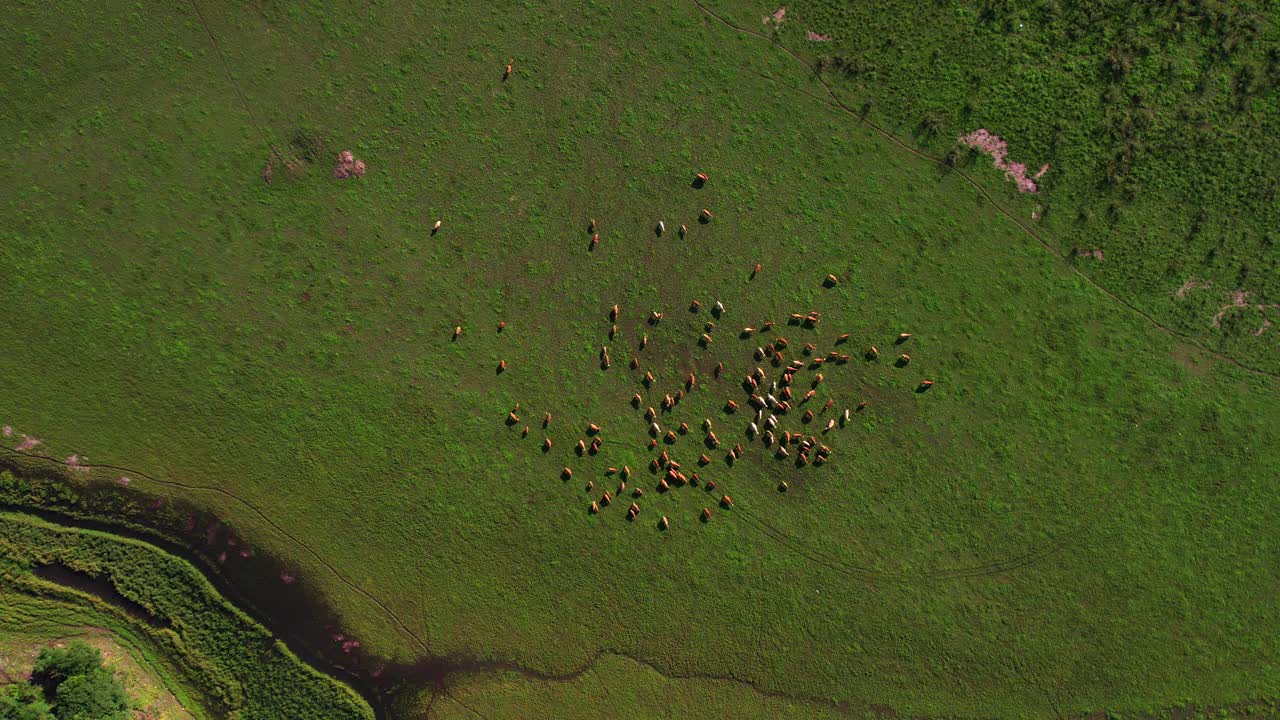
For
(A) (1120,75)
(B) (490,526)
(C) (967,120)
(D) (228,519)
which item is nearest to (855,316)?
(C) (967,120)

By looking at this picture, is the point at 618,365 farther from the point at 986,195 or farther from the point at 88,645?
the point at 88,645

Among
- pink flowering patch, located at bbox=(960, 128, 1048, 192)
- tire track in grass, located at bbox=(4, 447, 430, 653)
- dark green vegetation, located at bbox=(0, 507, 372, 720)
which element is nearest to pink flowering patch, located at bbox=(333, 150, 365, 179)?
tire track in grass, located at bbox=(4, 447, 430, 653)

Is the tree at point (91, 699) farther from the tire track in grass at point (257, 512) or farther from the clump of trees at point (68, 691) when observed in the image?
the tire track in grass at point (257, 512)

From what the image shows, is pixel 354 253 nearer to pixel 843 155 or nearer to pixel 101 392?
pixel 101 392

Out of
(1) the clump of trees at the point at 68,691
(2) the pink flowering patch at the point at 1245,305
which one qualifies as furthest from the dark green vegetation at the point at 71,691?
(2) the pink flowering patch at the point at 1245,305

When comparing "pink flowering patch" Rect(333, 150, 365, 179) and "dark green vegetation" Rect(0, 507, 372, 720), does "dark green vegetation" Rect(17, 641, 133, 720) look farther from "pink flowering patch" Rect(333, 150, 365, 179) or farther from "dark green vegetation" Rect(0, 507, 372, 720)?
"pink flowering patch" Rect(333, 150, 365, 179)
